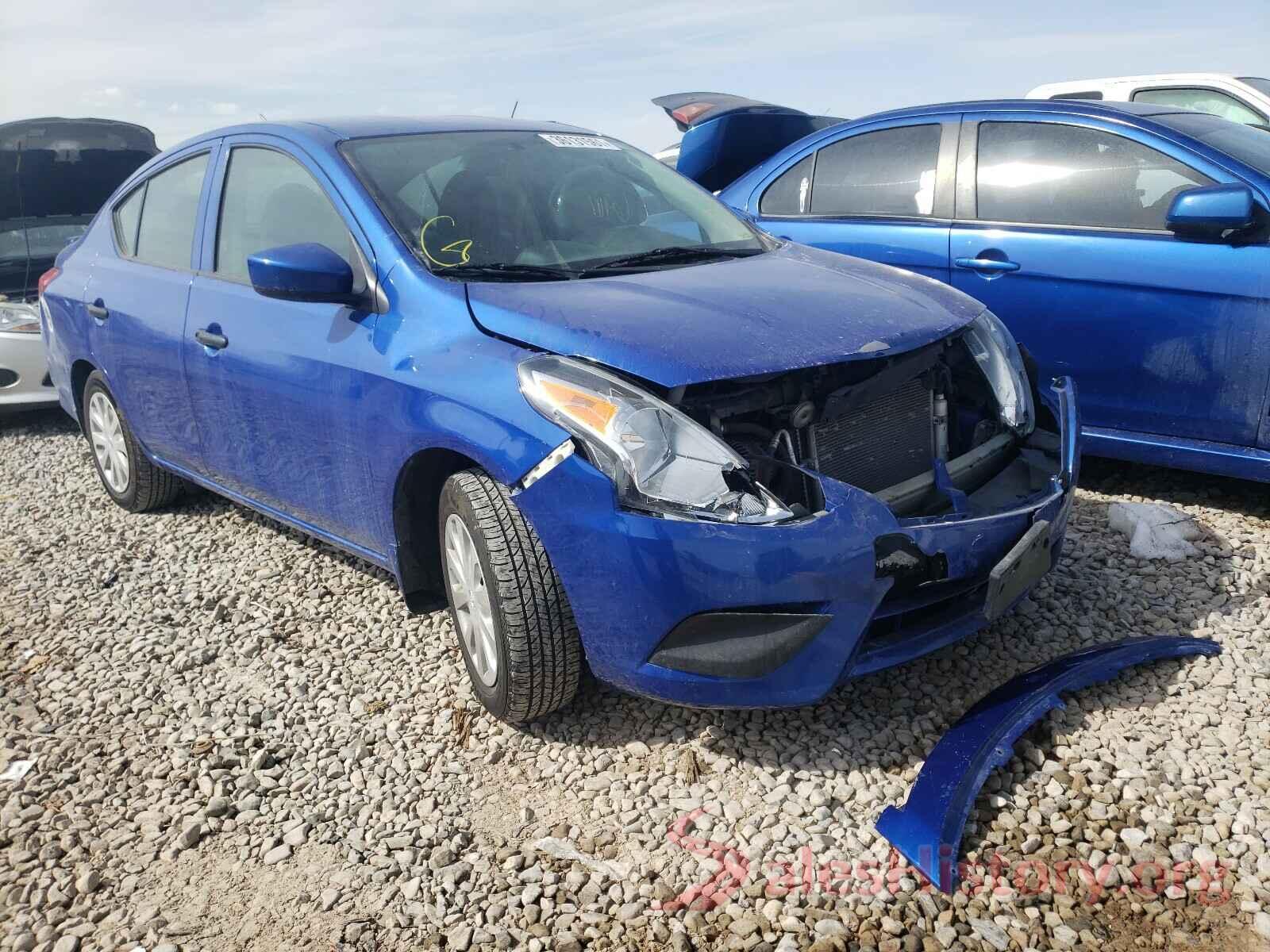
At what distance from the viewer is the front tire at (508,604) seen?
9.16 ft

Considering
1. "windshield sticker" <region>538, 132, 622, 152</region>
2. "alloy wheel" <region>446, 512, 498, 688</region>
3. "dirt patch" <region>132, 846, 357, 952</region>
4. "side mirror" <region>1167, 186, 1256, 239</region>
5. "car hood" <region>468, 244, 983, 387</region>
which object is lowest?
"dirt patch" <region>132, 846, 357, 952</region>

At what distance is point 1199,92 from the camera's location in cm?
869

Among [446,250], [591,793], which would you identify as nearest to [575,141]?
[446,250]

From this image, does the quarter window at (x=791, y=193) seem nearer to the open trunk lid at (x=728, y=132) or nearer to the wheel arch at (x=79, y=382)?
the open trunk lid at (x=728, y=132)

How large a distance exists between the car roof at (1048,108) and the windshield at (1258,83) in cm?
439

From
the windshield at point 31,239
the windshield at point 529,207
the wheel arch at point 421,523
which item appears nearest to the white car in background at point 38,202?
the windshield at point 31,239

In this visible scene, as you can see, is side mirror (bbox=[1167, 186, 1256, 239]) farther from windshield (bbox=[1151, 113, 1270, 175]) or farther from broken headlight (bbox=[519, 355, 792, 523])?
broken headlight (bbox=[519, 355, 792, 523])

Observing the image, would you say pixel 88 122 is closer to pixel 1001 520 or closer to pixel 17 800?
pixel 17 800

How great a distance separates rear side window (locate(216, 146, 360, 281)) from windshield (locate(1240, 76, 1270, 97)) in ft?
25.3

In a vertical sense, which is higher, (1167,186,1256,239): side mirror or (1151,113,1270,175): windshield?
(1151,113,1270,175): windshield

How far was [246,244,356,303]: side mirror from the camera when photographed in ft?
10.5

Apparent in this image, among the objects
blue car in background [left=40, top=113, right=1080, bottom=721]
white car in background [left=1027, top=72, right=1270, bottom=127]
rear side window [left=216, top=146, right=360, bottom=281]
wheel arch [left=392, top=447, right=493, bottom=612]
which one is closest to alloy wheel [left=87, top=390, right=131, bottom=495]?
blue car in background [left=40, top=113, right=1080, bottom=721]

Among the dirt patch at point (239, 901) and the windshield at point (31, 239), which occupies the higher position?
the windshield at point (31, 239)

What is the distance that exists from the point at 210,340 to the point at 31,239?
4888 millimetres
